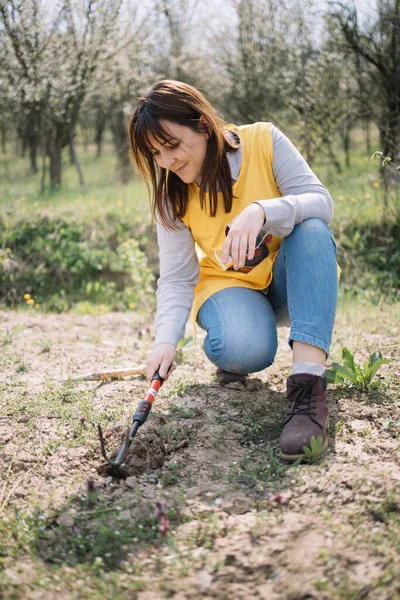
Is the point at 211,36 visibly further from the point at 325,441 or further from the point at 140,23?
the point at 325,441

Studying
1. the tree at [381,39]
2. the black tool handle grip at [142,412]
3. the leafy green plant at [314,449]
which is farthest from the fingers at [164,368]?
the tree at [381,39]

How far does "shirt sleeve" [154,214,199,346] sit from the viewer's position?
7.20 ft

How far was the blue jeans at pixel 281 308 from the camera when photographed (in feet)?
6.17

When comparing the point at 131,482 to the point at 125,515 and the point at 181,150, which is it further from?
the point at 181,150

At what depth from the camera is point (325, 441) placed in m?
1.78

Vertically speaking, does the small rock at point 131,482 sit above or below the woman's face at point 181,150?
below

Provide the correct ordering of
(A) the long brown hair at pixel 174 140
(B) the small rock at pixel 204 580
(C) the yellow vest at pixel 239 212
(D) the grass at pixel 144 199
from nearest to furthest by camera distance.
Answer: (B) the small rock at pixel 204 580 → (A) the long brown hair at pixel 174 140 → (C) the yellow vest at pixel 239 212 → (D) the grass at pixel 144 199

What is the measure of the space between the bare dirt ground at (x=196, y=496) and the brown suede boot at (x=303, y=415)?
60mm

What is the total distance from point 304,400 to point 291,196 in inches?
27.8

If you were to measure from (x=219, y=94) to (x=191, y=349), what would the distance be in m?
8.20

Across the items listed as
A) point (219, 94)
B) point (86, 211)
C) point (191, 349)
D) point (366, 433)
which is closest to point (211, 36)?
point (219, 94)

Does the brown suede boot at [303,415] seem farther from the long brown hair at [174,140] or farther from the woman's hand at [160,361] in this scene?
the long brown hair at [174,140]

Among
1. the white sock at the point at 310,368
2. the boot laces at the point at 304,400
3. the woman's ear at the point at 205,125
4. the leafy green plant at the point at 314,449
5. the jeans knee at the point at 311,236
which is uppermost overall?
the woman's ear at the point at 205,125

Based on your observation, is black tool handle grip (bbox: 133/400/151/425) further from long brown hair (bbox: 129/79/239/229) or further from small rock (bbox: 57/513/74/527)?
long brown hair (bbox: 129/79/239/229)
